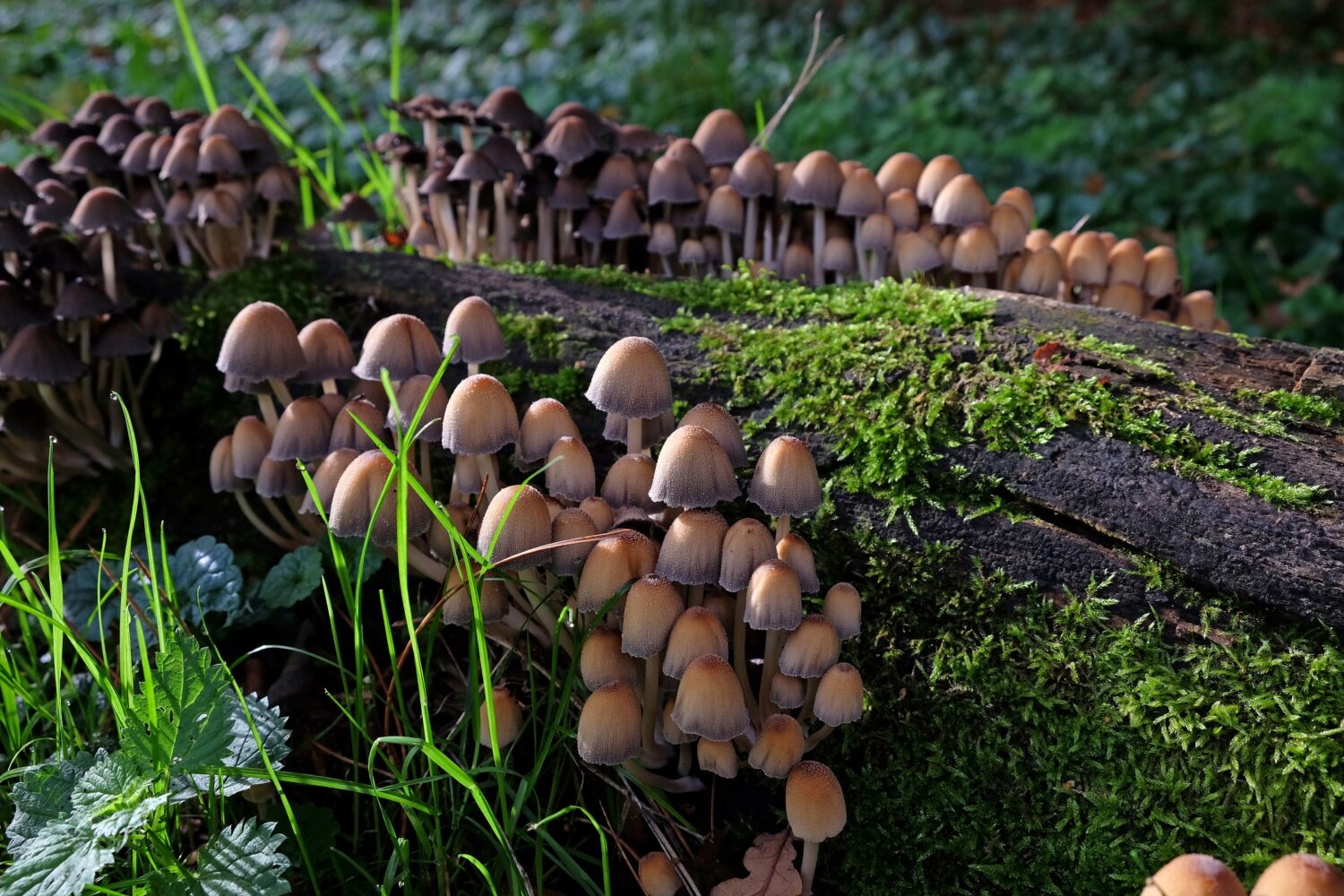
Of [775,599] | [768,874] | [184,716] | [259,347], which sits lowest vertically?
[768,874]

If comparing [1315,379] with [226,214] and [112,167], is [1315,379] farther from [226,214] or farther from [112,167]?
[112,167]

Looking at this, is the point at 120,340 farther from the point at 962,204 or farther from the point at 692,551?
Answer: the point at 962,204

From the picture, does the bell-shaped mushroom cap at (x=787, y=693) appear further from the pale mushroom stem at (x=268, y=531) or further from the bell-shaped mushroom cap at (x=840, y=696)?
the pale mushroom stem at (x=268, y=531)

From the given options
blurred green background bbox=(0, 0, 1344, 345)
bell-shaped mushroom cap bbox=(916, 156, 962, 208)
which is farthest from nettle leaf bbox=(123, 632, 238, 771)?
blurred green background bbox=(0, 0, 1344, 345)

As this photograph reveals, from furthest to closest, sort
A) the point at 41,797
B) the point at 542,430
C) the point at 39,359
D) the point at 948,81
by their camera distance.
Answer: the point at 948,81 < the point at 39,359 < the point at 542,430 < the point at 41,797

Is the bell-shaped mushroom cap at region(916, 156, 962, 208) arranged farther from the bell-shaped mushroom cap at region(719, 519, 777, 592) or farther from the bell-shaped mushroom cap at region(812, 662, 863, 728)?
the bell-shaped mushroom cap at region(812, 662, 863, 728)

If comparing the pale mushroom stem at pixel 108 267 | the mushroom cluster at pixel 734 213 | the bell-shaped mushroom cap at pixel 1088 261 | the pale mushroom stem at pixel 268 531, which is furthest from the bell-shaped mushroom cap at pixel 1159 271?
the pale mushroom stem at pixel 108 267

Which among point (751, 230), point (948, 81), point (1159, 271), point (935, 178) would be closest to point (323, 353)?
point (751, 230)
